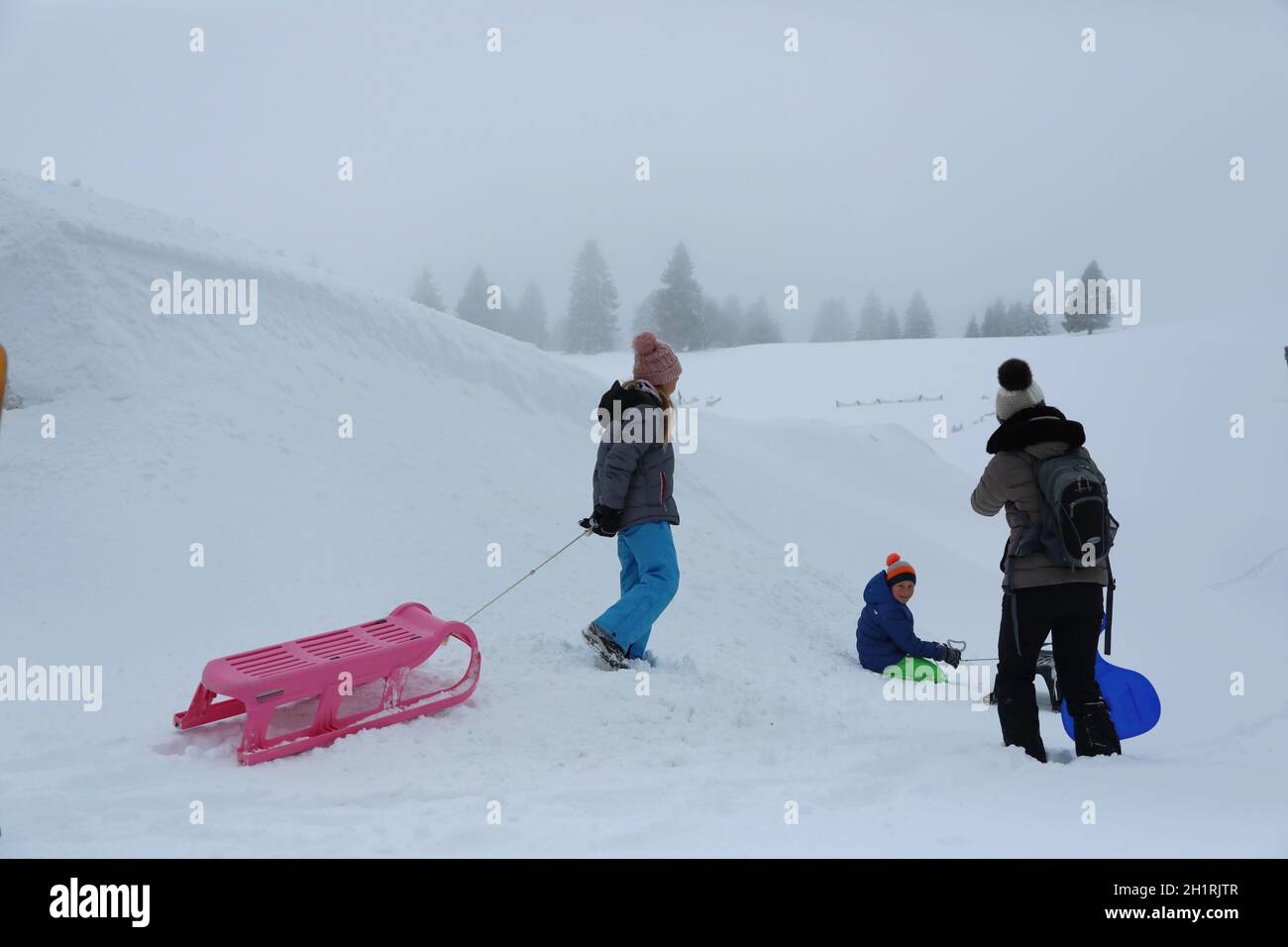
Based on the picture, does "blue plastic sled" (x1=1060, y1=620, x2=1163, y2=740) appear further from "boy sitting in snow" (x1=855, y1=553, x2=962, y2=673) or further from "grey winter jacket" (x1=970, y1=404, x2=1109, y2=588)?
"boy sitting in snow" (x1=855, y1=553, x2=962, y2=673)

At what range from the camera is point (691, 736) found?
13.6ft

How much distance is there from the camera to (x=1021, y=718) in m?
3.94

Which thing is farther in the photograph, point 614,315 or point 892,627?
point 614,315

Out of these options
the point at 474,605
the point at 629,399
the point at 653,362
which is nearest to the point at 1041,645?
the point at 629,399

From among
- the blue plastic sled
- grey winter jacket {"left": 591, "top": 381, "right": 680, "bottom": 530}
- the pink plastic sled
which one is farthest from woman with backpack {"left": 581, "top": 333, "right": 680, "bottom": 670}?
the blue plastic sled

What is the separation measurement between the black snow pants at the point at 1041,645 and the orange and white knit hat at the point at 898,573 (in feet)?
7.51

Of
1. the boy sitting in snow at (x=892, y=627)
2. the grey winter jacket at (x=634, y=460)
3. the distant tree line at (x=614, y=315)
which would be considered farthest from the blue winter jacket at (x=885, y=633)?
the distant tree line at (x=614, y=315)

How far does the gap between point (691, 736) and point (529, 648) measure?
5.00 ft

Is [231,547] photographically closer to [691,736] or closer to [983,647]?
[691,736]

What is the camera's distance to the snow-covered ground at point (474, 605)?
3.09 meters

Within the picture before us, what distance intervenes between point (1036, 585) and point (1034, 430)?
75cm

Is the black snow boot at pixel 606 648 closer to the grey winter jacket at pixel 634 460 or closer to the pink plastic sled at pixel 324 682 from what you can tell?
the grey winter jacket at pixel 634 460

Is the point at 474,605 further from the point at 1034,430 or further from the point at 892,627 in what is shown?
the point at 1034,430

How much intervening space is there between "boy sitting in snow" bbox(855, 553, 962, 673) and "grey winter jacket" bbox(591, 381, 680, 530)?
7.39ft
